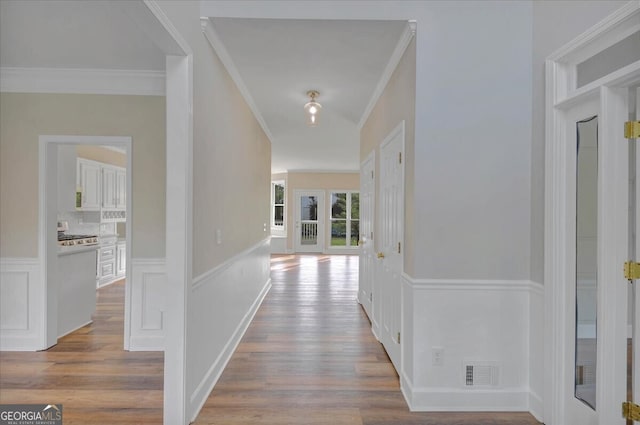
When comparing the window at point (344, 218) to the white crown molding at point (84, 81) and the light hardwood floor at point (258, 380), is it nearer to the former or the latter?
the light hardwood floor at point (258, 380)

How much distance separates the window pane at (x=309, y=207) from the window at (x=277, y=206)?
0.67 meters

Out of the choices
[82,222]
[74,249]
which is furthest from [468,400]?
[82,222]

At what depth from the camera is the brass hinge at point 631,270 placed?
1.76 metres

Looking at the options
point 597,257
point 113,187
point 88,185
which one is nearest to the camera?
point 597,257

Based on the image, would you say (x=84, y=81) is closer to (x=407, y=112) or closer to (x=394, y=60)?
(x=394, y=60)

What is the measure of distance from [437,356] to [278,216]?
9664 millimetres

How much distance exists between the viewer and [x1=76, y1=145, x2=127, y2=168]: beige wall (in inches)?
246

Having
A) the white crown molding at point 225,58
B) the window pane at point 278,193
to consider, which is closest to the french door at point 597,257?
the white crown molding at point 225,58

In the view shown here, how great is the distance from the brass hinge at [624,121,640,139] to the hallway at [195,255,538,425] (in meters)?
1.81

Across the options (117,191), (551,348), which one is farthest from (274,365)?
(117,191)

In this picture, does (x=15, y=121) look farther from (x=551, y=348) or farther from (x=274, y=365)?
(x=551, y=348)

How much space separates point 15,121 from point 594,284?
16.3ft

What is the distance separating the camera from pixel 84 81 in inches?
136

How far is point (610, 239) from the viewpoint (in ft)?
6.14
